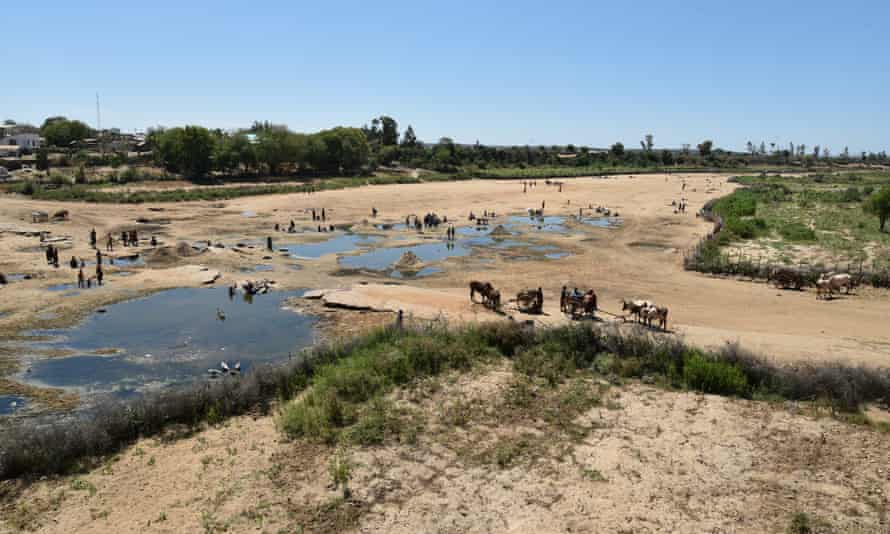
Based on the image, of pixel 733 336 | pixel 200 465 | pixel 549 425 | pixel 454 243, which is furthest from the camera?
pixel 454 243

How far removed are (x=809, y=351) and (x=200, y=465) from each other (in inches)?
712

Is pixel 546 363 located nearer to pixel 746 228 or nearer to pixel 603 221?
pixel 746 228

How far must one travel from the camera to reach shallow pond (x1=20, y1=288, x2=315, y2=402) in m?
17.8

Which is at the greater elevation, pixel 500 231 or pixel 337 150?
pixel 337 150

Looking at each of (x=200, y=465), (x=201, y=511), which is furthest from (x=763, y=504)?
(x=200, y=465)

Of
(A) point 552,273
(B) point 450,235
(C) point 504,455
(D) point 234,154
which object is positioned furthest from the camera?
(D) point 234,154

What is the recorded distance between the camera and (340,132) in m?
95.4

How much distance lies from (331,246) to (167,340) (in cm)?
2086

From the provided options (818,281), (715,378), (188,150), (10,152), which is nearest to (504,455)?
(715,378)

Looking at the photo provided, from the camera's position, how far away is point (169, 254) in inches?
1368

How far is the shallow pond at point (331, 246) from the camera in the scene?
38.8m

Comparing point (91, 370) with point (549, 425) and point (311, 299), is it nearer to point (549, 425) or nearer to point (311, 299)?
point (311, 299)

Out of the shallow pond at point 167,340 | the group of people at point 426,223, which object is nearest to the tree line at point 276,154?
the group of people at point 426,223

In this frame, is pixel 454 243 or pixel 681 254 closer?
pixel 681 254
